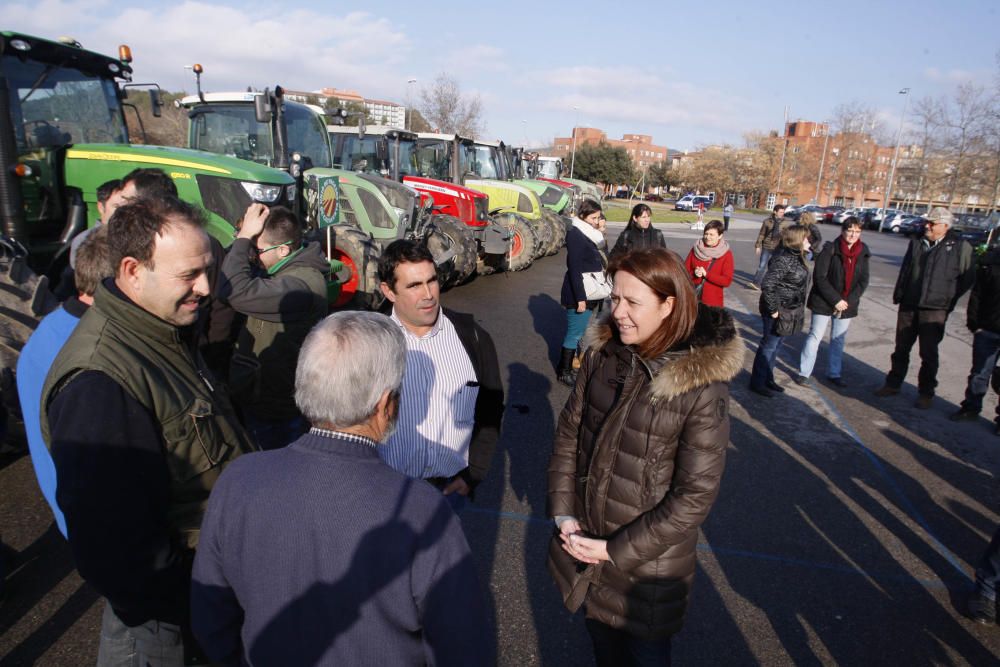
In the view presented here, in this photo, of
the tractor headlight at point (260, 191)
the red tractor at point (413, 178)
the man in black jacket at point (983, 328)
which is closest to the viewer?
the man in black jacket at point (983, 328)

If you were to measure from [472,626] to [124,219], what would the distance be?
154 cm

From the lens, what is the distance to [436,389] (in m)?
2.46

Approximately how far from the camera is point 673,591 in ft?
6.66

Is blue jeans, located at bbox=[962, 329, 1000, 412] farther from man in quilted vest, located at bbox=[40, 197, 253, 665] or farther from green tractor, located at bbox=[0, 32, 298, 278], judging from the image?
green tractor, located at bbox=[0, 32, 298, 278]

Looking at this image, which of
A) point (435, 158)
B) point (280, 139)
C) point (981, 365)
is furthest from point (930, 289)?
point (435, 158)

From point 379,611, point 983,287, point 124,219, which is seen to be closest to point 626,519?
point 379,611

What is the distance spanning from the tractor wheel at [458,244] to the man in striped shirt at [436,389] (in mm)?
7123

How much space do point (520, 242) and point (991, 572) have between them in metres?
10.6

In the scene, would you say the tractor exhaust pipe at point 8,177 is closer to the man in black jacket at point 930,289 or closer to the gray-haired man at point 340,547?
the gray-haired man at point 340,547

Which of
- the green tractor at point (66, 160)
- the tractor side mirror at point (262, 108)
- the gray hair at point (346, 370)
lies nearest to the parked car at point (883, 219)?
the tractor side mirror at point (262, 108)

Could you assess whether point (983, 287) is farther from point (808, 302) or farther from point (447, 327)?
point (447, 327)

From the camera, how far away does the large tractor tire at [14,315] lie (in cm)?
358

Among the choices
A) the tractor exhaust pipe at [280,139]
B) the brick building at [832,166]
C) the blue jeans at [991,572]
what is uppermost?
the brick building at [832,166]

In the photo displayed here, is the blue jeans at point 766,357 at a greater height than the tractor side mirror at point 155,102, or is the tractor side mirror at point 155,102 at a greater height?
the tractor side mirror at point 155,102
